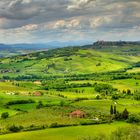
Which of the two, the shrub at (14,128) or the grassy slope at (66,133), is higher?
the shrub at (14,128)

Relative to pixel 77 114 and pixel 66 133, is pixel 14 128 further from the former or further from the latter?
pixel 77 114

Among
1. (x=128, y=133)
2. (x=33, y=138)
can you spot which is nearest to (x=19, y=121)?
(x=33, y=138)

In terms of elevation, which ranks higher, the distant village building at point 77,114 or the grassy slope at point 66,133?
the distant village building at point 77,114

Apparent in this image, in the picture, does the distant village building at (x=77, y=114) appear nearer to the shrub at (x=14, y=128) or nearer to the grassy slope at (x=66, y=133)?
the grassy slope at (x=66, y=133)

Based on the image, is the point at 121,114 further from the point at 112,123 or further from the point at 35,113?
the point at 35,113

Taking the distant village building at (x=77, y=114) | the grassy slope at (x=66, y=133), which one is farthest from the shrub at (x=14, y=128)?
the distant village building at (x=77, y=114)

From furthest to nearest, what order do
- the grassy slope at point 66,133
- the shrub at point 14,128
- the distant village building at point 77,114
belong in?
the distant village building at point 77,114, the shrub at point 14,128, the grassy slope at point 66,133

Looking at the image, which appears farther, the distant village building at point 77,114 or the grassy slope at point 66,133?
the distant village building at point 77,114

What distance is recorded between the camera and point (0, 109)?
198375 mm

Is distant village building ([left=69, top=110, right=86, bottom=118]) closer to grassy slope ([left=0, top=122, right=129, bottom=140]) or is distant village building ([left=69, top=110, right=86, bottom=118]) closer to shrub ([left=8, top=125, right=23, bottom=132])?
grassy slope ([left=0, top=122, right=129, bottom=140])

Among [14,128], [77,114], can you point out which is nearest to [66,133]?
[14,128]

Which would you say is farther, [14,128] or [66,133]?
[14,128]

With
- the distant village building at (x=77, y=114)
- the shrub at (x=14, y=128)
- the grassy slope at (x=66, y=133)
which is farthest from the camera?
the distant village building at (x=77, y=114)

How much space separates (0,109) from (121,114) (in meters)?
67.4
